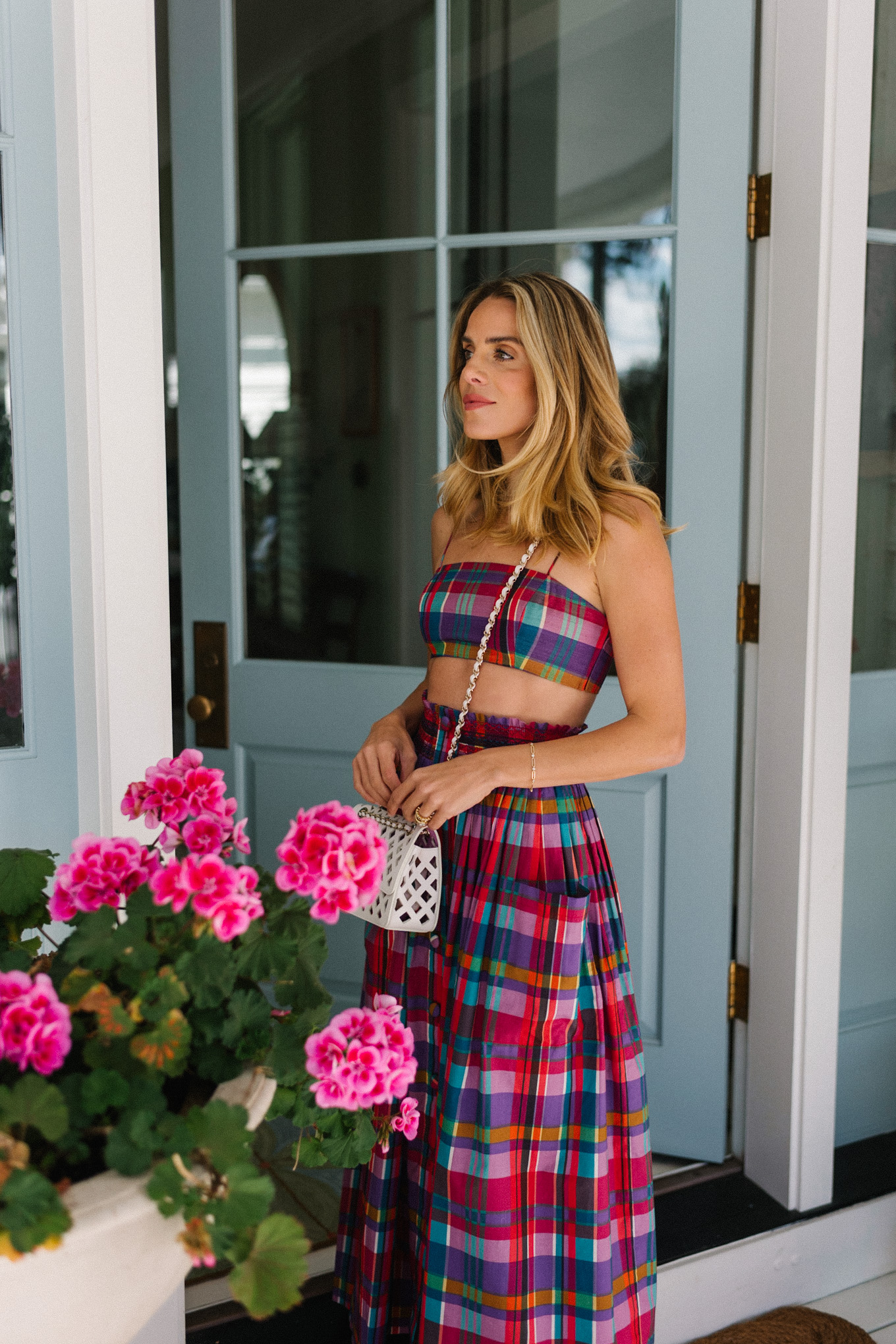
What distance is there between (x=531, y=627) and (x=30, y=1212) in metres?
0.90

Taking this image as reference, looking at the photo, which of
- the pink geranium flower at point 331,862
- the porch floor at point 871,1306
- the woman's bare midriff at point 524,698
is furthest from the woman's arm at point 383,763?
the porch floor at point 871,1306

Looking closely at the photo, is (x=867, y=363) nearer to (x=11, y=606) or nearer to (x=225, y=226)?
(x=225, y=226)

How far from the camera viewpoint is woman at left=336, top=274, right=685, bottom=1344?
1346 millimetres

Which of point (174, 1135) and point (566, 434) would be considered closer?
point (174, 1135)

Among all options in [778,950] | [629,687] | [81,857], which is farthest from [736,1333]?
[81,857]

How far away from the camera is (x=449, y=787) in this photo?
51.9 inches

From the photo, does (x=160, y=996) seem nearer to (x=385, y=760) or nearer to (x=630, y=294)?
(x=385, y=760)

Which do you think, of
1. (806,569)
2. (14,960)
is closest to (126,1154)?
(14,960)

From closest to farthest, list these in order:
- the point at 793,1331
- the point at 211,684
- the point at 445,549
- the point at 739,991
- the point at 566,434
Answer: the point at 566,434 < the point at 445,549 < the point at 793,1331 < the point at 739,991 < the point at 211,684

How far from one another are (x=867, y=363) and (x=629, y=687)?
3.46 feet

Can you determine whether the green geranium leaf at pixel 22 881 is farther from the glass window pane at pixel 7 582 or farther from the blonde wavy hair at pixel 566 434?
the blonde wavy hair at pixel 566 434

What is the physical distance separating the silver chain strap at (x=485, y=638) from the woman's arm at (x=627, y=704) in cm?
7

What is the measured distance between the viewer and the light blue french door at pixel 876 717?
1.98 meters

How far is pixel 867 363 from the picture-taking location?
6.67 feet
